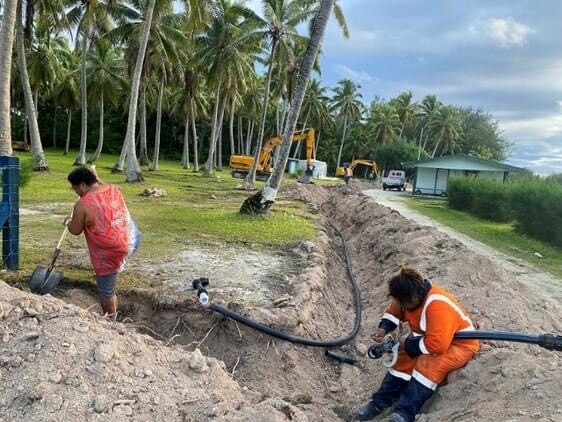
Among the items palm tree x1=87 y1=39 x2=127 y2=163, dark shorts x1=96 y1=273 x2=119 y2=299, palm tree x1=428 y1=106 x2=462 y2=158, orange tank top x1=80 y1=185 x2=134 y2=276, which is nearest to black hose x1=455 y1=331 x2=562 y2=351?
orange tank top x1=80 y1=185 x2=134 y2=276

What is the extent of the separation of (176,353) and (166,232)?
6.92 meters

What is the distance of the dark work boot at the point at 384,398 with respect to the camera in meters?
4.19

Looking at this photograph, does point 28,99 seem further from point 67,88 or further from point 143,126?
point 67,88

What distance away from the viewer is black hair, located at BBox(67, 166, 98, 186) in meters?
4.69

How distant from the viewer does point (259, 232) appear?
37.8 feet

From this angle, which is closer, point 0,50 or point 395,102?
point 0,50

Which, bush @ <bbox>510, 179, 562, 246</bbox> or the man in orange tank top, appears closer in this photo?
the man in orange tank top

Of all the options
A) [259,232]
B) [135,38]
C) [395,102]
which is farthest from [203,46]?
[395,102]

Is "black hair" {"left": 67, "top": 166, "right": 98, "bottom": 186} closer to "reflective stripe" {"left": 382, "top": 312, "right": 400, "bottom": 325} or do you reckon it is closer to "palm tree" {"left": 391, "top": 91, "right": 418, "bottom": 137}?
"reflective stripe" {"left": 382, "top": 312, "right": 400, "bottom": 325}

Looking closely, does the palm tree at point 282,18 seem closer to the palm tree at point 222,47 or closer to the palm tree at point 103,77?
the palm tree at point 222,47

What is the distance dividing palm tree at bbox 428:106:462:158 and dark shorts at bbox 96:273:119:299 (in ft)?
218

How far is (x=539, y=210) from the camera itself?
1517 cm

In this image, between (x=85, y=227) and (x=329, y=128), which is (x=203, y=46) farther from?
(x=329, y=128)

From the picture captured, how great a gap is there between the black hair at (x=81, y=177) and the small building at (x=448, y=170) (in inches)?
1276
